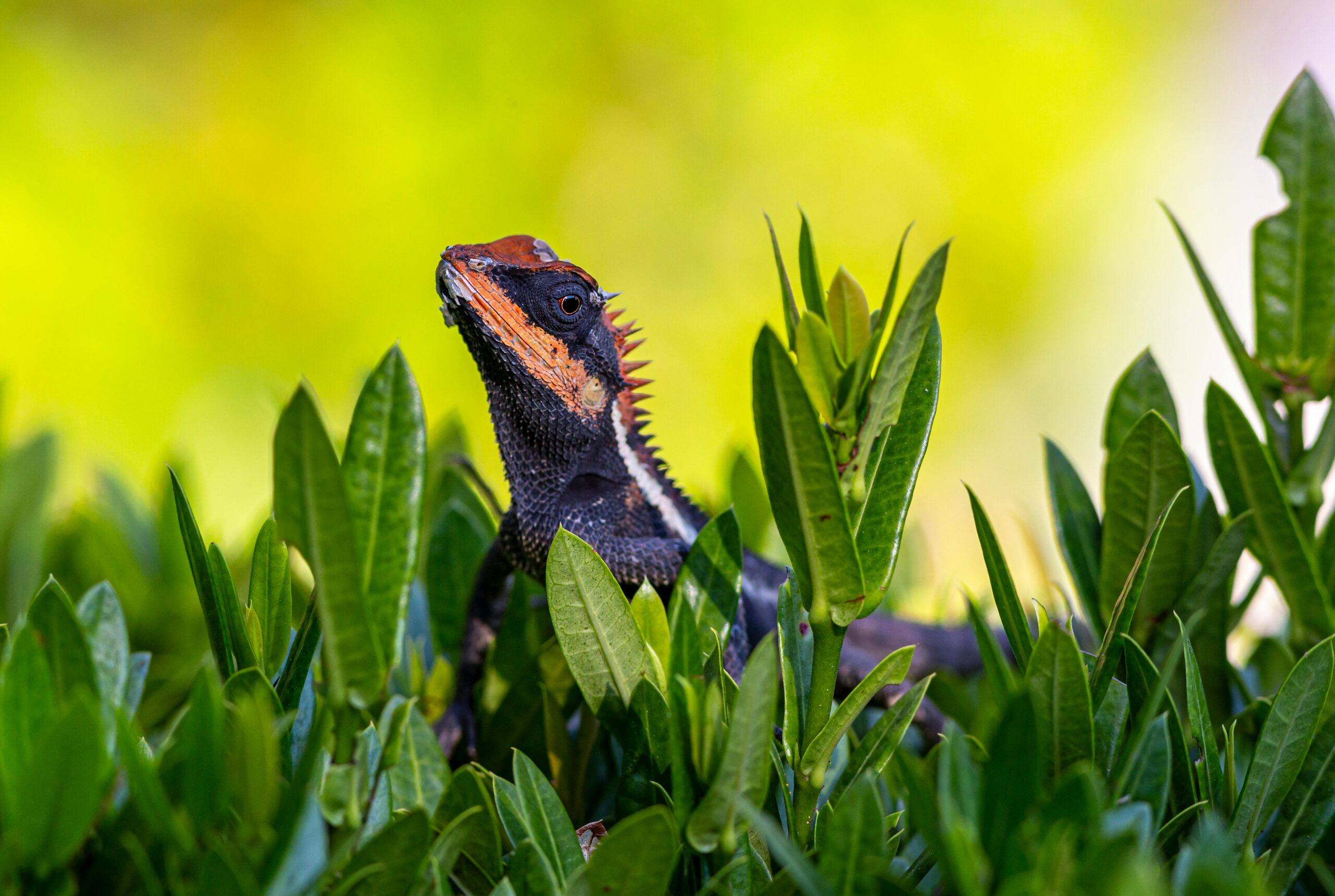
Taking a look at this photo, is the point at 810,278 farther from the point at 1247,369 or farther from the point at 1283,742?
the point at 1247,369

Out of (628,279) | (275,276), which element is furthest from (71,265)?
(628,279)

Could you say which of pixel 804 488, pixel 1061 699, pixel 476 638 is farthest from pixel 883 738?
pixel 476 638

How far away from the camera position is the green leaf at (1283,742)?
1.09 m

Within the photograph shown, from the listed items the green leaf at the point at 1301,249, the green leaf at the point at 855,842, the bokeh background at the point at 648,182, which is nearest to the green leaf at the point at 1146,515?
the green leaf at the point at 1301,249

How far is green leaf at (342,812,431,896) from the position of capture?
0.92 m

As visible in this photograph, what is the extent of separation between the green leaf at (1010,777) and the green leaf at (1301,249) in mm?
873

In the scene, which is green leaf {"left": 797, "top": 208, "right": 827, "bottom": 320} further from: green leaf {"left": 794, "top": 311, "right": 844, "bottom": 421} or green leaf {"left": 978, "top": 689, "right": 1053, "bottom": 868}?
green leaf {"left": 978, "top": 689, "right": 1053, "bottom": 868}

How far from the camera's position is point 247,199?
6.49m

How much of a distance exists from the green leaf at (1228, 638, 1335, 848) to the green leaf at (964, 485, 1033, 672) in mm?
251

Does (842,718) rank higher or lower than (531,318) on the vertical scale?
lower

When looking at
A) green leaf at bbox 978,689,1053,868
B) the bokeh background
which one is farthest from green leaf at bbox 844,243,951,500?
the bokeh background

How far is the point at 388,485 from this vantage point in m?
1.00

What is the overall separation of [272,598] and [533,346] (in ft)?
2.29

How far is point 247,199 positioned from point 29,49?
1.44 metres
